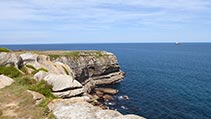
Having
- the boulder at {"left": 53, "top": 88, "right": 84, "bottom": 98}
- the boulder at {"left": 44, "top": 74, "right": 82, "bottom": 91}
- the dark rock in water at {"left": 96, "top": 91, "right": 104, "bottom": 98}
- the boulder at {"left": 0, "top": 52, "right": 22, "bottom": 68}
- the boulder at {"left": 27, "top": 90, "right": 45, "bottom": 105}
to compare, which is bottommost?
the dark rock in water at {"left": 96, "top": 91, "right": 104, "bottom": 98}

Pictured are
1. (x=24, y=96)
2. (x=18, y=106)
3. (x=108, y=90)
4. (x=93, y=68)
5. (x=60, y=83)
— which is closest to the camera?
(x=18, y=106)

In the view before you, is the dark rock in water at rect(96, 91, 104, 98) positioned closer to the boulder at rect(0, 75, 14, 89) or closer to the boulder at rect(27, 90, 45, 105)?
the boulder at rect(0, 75, 14, 89)

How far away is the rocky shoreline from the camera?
65.5 ft

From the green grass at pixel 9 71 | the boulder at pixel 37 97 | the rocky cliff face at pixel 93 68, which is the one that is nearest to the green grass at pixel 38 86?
the boulder at pixel 37 97

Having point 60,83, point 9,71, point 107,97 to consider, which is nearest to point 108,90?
point 107,97

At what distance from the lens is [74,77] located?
184 feet

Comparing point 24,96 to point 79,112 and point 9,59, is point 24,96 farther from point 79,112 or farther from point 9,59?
point 9,59

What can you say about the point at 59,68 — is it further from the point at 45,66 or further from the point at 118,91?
the point at 118,91

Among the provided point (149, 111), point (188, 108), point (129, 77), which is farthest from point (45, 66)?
point (129, 77)

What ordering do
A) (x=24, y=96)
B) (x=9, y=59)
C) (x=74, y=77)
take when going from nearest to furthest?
1. (x=24, y=96)
2. (x=9, y=59)
3. (x=74, y=77)

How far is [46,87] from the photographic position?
2783 centimetres

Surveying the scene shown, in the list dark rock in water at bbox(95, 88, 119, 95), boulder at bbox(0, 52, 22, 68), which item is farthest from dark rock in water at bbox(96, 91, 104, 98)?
boulder at bbox(0, 52, 22, 68)

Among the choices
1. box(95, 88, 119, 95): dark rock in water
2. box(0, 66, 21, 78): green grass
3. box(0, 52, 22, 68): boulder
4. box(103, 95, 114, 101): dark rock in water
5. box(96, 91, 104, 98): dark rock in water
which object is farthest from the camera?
box(95, 88, 119, 95): dark rock in water

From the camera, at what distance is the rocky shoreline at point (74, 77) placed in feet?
65.5
